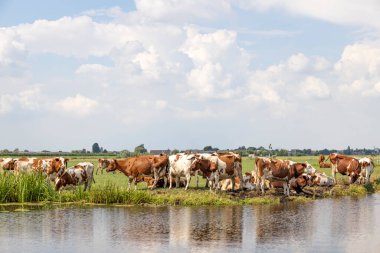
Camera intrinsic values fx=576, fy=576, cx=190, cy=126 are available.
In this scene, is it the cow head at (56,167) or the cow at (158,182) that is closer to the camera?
the cow head at (56,167)

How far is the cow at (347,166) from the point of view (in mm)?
34781

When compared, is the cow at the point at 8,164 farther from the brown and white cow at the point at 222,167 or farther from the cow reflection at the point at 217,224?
the cow reflection at the point at 217,224

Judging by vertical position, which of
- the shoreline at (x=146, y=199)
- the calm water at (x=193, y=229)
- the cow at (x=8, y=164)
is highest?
the cow at (x=8, y=164)

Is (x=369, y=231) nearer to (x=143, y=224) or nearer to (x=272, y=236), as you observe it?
(x=272, y=236)

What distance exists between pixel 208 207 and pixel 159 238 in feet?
25.0

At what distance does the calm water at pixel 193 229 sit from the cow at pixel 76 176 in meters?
3.72

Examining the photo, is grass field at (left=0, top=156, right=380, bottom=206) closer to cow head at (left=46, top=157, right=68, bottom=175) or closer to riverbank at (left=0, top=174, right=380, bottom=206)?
riverbank at (left=0, top=174, right=380, bottom=206)

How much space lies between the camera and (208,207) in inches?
923

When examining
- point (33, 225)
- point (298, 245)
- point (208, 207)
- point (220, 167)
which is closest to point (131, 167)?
point (220, 167)

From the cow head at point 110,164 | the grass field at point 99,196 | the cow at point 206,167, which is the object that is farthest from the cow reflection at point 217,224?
the cow head at point 110,164

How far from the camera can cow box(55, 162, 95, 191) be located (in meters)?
26.4

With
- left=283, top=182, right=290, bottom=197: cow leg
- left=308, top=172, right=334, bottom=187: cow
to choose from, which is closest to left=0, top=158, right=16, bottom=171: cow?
left=283, top=182, right=290, bottom=197: cow leg

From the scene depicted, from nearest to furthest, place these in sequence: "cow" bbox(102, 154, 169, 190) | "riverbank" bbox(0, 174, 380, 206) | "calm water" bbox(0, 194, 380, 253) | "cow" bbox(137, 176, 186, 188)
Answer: "calm water" bbox(0, 194, 380, 253) → "riverbank" bbox(0, 174, 380, 206) → "cow" bbox(102, 154, 169, 190) → "cow" bbox(137, 176, 186, 188)

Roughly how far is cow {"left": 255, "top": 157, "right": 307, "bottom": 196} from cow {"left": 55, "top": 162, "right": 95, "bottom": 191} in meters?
8.01
